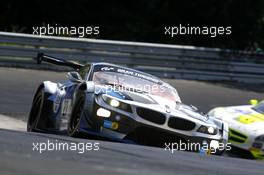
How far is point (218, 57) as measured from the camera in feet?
68.0

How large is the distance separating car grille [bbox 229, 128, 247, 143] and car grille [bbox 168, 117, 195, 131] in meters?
1.55

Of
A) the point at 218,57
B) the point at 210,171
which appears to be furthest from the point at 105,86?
the point at 218,57

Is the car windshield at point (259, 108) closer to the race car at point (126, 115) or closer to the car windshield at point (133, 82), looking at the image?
the car windshield at point (133, 82)

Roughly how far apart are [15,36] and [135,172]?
1487 centimetres

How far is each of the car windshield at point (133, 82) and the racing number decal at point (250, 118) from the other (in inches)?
47.5

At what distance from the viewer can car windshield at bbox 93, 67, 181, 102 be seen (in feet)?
32.2

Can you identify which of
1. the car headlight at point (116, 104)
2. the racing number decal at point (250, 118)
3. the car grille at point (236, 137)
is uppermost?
the car headlight at point (116, 104)

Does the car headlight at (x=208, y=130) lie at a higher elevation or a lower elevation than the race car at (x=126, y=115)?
lower

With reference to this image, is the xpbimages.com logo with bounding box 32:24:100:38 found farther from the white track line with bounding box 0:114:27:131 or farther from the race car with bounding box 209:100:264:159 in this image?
the race car with bounding box 209:100:264:159

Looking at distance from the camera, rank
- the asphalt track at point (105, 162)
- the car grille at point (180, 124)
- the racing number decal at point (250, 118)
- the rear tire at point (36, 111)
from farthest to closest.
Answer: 1. the racing number decal at point (250, 118)
2. the rear tire at point (36, 111)
3. the car grille at point (180, 124)
4. the asphalt track at point (105, 162)

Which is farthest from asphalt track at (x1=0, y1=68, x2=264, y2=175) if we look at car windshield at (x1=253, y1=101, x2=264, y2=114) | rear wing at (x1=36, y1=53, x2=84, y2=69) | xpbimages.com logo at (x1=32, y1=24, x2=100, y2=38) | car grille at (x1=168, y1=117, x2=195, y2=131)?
xpbimages.com logo at (x1=32, y1=24, x2=100, y2=38)

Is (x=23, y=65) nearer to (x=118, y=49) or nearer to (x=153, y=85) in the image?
(x=118, y=49)

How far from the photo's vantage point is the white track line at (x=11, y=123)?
11.5 meters

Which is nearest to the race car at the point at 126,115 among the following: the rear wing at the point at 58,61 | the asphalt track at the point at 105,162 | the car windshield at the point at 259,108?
the rear wing at the point at 58,61
